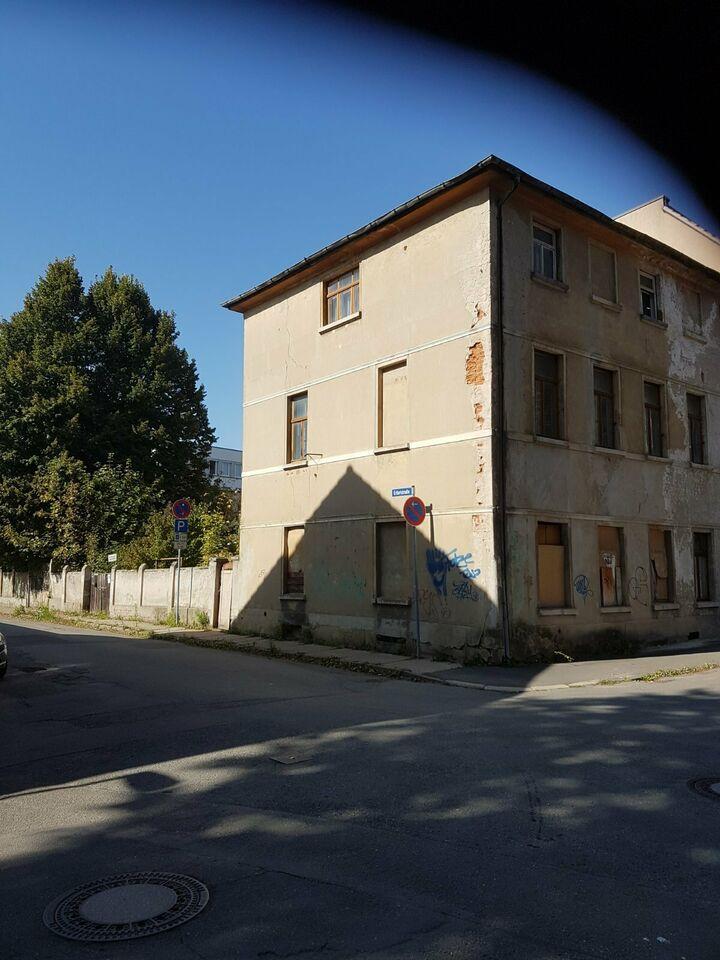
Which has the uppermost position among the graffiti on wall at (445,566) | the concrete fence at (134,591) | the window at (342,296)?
the window at (342,296)

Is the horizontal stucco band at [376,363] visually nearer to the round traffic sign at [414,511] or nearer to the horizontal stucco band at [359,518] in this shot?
the horizontal stucco band at [359,518]

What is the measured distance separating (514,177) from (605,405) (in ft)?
18.3

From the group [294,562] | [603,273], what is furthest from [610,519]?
[294,562]

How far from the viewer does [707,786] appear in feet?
19.2

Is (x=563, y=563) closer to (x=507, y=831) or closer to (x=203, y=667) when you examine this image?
(x=203, y=667)

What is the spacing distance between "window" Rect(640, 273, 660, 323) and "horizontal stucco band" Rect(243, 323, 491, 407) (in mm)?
5877

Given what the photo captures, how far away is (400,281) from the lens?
17.2 m

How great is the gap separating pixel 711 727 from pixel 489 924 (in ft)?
18.4

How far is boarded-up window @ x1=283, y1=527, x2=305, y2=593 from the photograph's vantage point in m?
19.1

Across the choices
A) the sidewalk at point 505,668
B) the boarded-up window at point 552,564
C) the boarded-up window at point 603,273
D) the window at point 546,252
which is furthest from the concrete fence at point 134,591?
the boarded-up window at point 603,273

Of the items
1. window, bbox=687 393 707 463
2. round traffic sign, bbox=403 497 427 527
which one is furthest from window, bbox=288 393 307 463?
window, bbox=687 393 707 463

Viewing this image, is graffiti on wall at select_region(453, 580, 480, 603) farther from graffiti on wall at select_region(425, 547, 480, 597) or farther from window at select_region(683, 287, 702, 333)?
window at select_region(683, 287, 702, 333)

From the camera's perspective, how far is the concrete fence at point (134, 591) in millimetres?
21855

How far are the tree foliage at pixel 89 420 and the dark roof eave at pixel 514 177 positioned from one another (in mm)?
15434
